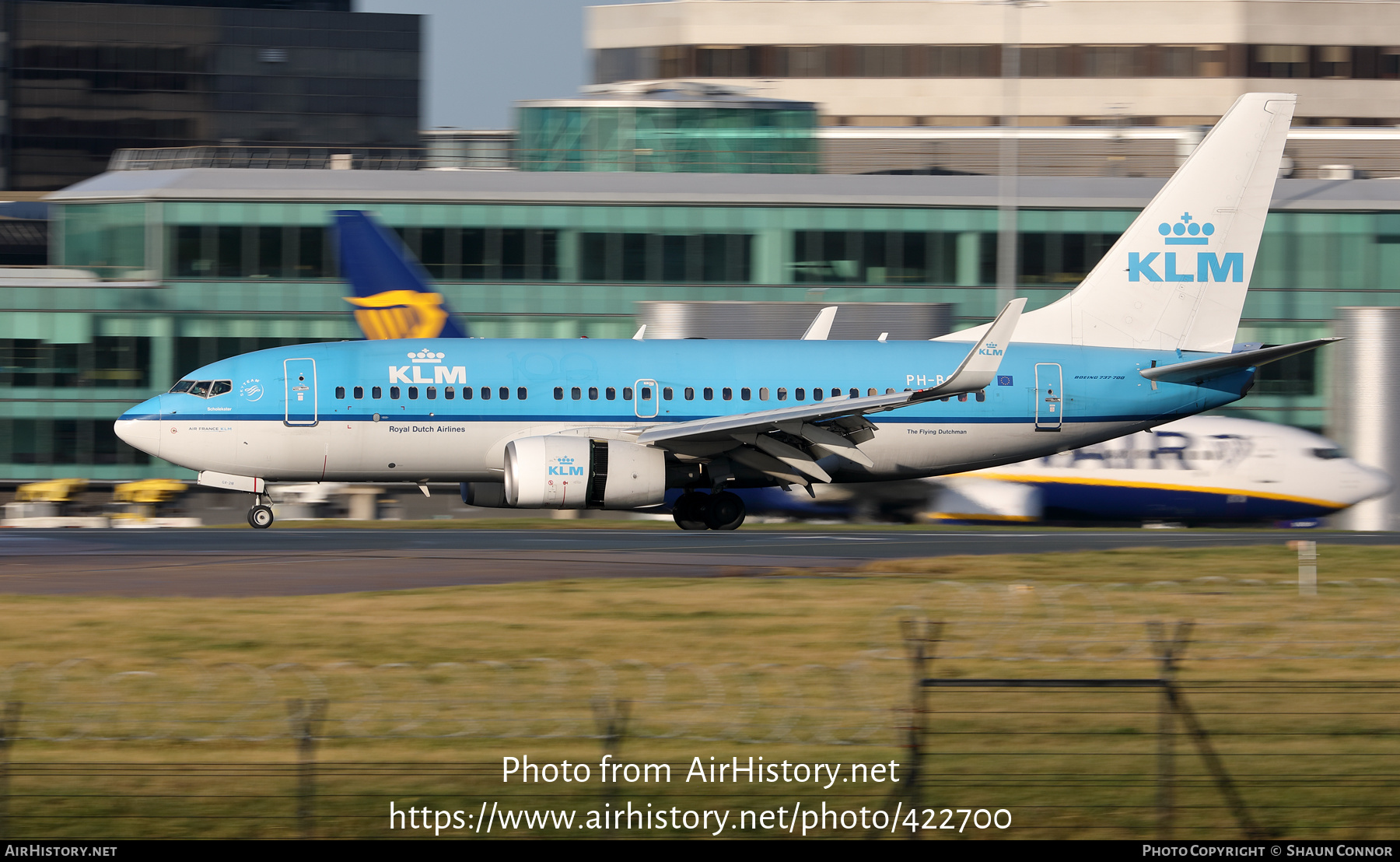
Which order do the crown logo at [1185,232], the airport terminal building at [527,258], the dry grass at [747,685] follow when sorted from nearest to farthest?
the dry grass at [747,685]
the crown logo at [1185,232]
the airport terminal building at [527,258]

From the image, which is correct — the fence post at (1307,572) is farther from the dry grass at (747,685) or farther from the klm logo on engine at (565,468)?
the klm logo on engine at (565,468)

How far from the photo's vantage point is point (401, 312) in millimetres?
43031

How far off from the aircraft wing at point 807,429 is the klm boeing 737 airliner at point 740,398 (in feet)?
0.16

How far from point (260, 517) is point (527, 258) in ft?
82.8

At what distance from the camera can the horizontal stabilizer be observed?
3375 cm

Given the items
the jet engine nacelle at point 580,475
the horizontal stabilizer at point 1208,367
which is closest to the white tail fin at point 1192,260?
the horizontal stabilizer at point 1208,367

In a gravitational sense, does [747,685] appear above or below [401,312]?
below

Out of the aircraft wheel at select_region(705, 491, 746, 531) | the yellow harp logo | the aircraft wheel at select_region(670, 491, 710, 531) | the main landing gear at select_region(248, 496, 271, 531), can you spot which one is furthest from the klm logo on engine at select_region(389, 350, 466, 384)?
the yellow harp logo

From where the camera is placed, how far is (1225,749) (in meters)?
12.4

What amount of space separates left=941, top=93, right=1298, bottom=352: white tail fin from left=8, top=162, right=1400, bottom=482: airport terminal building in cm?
2035

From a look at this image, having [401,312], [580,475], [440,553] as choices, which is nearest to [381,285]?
[401,312]

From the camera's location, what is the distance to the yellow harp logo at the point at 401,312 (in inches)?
1687

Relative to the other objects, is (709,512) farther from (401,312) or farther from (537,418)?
(401,312)

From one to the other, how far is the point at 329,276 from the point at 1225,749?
47787mm
